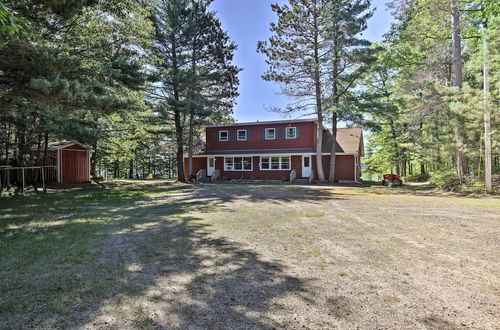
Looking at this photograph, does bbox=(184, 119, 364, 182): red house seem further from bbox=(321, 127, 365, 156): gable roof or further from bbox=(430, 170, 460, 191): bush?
bbox=(430, 170, 460, 191): bush

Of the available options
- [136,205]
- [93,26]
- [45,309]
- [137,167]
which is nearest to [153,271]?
[45,309]

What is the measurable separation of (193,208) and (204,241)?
162 inches

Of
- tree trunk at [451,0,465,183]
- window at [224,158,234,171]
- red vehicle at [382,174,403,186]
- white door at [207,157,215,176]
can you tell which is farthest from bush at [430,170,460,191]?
white door at [207,157,215,176]

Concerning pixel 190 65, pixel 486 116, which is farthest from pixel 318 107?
pixel 486 116

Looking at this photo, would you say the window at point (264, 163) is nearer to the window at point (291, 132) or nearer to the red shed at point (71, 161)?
the window at point (291, 132)

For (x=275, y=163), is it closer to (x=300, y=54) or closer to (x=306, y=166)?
(x=306, y=166)

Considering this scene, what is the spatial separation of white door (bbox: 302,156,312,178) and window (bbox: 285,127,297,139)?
2.05m

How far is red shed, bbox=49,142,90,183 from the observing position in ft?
60.8

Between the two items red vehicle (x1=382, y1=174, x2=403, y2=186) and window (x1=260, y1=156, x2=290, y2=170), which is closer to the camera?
red vehicle (x1=382, y1=174, x2=403, y2=186)

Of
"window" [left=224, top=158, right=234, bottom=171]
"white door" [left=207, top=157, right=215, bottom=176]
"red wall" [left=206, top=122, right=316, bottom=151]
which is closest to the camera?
"red wall" [left=206, top=122, right=316, bottom=151]

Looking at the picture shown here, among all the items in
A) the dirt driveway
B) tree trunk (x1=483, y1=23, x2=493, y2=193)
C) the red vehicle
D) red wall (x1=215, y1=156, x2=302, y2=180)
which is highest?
tree trunk (x1=483, y1=23, x2=493, y2=193)

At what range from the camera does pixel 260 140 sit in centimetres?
2402

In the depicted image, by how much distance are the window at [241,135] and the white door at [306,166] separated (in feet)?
18.4

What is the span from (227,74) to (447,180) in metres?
16.2
